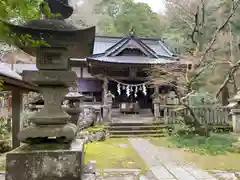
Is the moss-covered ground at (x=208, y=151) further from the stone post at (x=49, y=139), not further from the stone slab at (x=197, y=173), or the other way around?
the stone post at (x=49, y=139)

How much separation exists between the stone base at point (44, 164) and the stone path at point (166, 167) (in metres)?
2.52

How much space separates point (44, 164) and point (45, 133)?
438 millimetres

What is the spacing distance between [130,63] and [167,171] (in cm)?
897

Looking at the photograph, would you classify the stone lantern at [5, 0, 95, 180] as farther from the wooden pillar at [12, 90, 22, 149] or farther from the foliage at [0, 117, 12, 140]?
the foliage at [0, 117, 12, 140]

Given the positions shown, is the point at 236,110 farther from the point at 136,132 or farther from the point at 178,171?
the point at 178,171

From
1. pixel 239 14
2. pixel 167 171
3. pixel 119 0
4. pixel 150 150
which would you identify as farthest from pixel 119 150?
pixel 119 0

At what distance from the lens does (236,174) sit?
183 inches

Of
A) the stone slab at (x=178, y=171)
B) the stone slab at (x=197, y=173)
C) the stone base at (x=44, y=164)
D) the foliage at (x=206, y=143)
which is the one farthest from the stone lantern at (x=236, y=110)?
the stone base at (x=44, y=164)

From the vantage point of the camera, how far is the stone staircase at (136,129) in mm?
10077

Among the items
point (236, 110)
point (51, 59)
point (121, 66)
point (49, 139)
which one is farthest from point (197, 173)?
point (121, 66)

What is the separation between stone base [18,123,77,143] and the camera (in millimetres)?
2824

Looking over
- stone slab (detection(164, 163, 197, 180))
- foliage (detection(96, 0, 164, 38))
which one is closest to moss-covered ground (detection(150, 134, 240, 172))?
stone slab (detection(164, 163, 197, 180))

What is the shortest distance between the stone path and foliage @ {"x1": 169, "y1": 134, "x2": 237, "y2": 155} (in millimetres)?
1067

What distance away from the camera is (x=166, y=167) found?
17.1 ft
